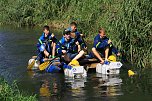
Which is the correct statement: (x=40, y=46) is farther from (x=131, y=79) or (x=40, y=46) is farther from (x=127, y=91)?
(x=127, y=91)

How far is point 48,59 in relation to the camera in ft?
46.6

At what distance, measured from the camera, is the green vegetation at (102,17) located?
42.0 ft

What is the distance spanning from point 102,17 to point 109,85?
7437 mm

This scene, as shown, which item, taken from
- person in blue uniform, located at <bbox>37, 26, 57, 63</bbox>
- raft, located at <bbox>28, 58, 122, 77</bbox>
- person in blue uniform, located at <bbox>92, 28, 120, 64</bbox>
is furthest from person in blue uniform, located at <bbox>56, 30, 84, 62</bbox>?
person in blue uniform, located at <bbox>37, 26, 57, 63</bbox>

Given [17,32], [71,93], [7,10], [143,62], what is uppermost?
[7,10]

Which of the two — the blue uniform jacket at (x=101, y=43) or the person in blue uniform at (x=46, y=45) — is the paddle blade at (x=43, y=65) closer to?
the person in blue uniform at (x=46, y=45)

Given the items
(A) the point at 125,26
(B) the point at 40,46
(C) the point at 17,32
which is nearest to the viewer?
(A) the point at 125,26

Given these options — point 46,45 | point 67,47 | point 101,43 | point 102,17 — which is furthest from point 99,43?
point 102,17

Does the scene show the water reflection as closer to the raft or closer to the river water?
the river water

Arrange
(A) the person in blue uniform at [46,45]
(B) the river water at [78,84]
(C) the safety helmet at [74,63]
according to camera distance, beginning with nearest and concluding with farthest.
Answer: (B) the river water at [78,84] < (C) the safety helmet at [74,63] < (A) the person in blue uniform at [46,45]

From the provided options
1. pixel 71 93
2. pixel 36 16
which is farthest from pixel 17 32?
pixel 71 93

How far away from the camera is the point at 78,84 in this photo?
38.3 ft

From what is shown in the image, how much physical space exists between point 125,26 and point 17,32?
1281 centimetres

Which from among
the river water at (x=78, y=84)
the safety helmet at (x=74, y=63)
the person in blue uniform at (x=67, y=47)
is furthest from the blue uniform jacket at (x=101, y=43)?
the safety helmet at (x=74, y=63)
